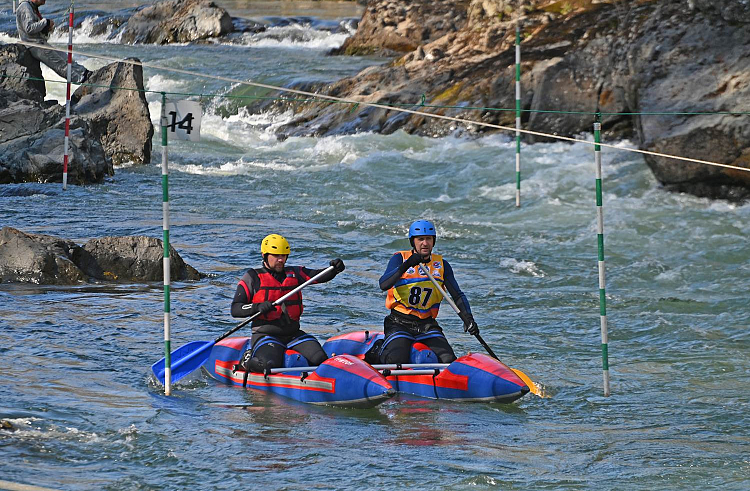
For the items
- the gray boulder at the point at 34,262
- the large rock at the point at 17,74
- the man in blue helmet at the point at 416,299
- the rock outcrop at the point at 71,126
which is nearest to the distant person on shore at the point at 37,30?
the large rock at the point at 17,74

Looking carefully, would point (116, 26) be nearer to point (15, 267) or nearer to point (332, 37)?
point (332, 37)

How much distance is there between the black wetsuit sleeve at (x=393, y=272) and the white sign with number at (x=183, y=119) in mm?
1649

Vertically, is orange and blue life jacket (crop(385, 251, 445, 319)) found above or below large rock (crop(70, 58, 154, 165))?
below

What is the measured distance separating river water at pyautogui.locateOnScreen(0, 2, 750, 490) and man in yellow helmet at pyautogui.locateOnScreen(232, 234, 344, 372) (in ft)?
1.15

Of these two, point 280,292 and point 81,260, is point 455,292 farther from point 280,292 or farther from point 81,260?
point 81,260

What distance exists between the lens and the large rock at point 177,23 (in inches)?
1225

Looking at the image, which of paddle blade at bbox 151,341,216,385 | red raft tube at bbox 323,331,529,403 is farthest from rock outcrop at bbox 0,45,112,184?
red raft tube at bbox 323,331,529,403

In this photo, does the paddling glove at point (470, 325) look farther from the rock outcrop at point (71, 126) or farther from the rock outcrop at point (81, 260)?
the rock outcrop at point (71, 126)

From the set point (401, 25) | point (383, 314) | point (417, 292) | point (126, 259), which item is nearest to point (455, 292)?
point (417, 292)

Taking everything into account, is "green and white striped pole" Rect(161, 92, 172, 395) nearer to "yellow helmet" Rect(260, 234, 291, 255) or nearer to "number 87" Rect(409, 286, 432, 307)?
"yellow helmet" Rect(260, 234, 291, 255)

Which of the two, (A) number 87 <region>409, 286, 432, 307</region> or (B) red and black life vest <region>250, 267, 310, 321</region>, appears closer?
(B) red and black life vest <region>250, 267, 310, 321</region>

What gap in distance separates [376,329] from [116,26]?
25663mm

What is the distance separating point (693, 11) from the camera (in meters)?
14.8

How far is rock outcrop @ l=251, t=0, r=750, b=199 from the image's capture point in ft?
43.9
